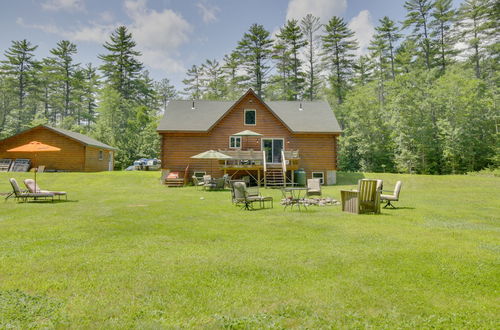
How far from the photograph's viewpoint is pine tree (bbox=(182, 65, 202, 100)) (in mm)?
48531

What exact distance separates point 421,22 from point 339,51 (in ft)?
33.6

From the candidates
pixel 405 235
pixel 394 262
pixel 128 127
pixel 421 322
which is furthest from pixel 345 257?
pixel 128 127

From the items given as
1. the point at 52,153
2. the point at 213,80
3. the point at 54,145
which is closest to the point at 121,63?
the point at 213,80

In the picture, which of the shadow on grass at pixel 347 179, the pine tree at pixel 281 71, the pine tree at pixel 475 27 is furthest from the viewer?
the pine tree at pixel 281 71

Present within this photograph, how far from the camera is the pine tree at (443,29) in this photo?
117 feet

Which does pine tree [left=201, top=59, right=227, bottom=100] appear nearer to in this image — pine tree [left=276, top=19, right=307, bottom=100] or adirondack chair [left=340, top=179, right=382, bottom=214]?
pine tree [left=276, top=19, right=307, bottom=100]

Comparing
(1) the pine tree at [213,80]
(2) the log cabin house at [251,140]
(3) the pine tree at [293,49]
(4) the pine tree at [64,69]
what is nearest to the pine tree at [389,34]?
(3) the pine tree at [293,49]

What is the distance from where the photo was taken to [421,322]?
9.77 feet

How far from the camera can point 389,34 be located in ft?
132

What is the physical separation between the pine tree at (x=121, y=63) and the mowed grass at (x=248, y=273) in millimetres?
44002

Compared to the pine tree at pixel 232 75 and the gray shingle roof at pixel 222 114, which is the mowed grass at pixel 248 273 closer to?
the gray shingle roof at pixel 222 114

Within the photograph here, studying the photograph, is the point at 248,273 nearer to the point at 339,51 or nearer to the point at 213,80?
the point at 339,51

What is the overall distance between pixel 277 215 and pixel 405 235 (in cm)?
379

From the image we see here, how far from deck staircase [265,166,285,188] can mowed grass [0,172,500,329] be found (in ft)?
43.1
